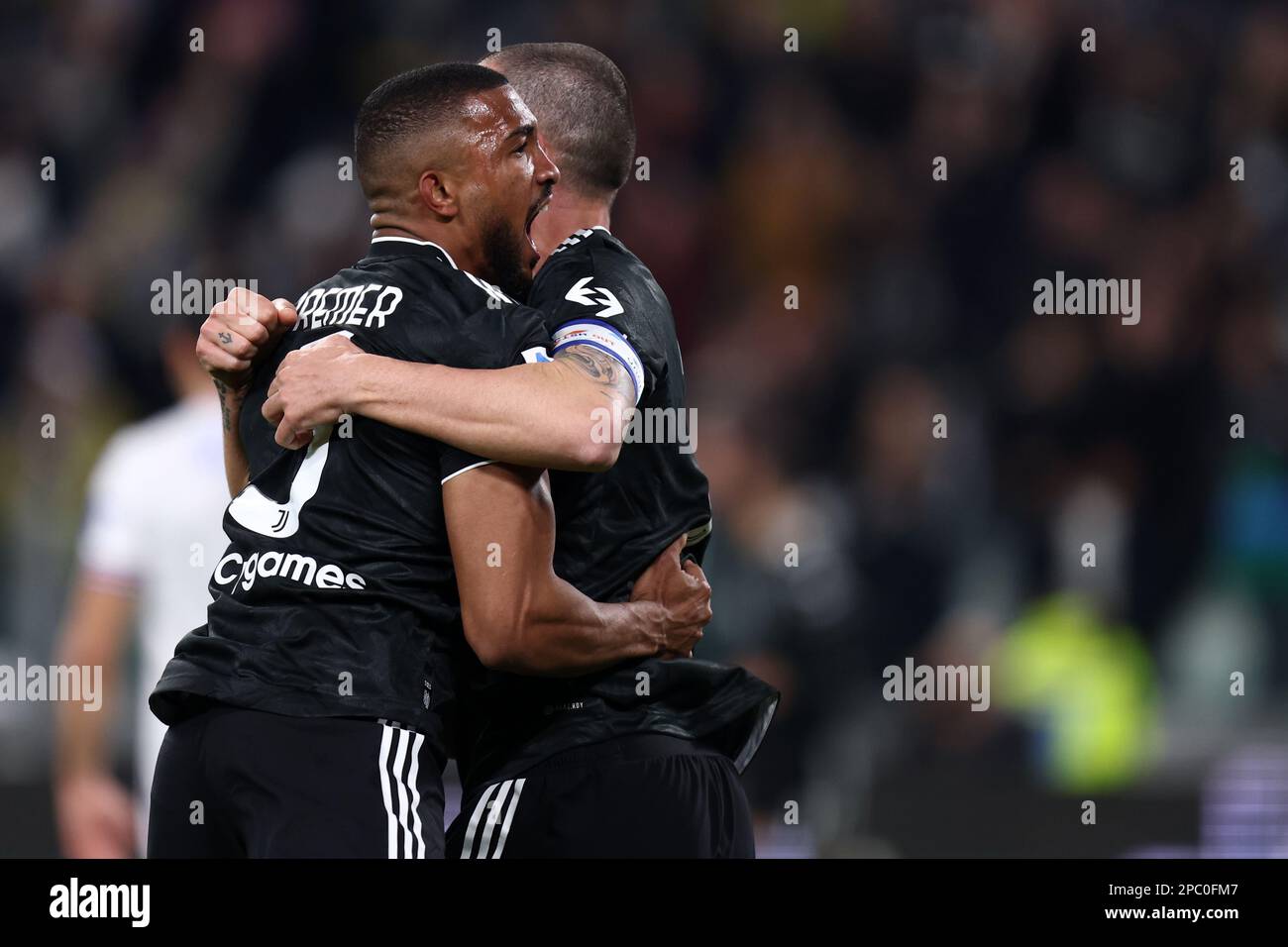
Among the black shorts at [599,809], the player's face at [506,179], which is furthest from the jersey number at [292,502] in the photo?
the black shorts at [599,809]

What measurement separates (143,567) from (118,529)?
0.51ft

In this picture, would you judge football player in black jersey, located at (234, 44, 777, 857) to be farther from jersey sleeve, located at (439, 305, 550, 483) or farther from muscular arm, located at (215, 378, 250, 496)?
muscular arm, located at (215, 378, 250, 496)

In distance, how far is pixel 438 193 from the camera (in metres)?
2.94

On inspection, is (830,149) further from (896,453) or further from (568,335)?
(568,335)

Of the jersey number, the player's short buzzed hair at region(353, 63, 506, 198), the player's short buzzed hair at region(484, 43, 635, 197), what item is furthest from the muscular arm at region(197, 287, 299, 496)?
A: the player's short buzzed hair at region(484, 43, 635, 197)

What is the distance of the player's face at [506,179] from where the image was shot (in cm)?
294

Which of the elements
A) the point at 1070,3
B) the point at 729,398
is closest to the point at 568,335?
the point at 729,398

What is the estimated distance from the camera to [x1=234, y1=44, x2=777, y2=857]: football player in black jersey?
2670 millimetres

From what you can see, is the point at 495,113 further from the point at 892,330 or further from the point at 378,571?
the point at 892,330

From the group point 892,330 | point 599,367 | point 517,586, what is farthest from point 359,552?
point 892,330

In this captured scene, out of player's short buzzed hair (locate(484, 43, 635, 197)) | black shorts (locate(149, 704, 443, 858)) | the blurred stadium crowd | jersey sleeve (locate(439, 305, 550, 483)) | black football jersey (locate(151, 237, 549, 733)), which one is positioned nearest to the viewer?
black shorts (locate(149, 704, 443, 858))

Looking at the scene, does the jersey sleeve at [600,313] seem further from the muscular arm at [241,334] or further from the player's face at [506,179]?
the muscular arm at [241,334]

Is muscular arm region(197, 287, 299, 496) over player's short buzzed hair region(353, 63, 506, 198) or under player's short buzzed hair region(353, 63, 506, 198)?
under

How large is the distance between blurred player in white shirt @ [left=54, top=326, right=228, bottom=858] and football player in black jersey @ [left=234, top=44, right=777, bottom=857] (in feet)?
7.76
